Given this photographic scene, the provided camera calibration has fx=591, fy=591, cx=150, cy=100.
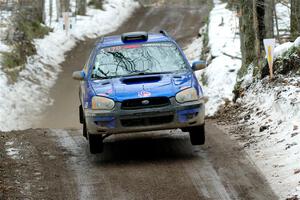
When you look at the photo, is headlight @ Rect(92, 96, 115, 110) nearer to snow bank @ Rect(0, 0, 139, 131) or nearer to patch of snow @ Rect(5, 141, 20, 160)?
patch of snow @ Rect(5, 141, 20, 160)

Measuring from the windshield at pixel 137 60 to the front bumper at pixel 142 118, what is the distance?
3.40ft

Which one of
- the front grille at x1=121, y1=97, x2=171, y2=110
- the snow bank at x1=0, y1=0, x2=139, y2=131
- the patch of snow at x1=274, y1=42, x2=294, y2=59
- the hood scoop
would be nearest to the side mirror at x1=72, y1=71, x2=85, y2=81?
the hood scoop

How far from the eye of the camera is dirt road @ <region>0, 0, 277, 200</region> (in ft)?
23.9

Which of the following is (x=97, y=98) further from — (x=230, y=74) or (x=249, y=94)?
(x=230, y=74)

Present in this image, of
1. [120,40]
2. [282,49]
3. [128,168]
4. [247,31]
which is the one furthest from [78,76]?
[247,31]

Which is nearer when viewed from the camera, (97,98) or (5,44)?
(97,98)

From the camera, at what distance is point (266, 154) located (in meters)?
8.66

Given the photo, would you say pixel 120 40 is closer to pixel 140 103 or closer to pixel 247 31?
pixel 140 103

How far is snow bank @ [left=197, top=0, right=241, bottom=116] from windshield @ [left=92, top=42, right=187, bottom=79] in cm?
521

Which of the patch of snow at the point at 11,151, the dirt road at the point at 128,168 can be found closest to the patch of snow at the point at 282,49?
the dirt road at the point at 128,168

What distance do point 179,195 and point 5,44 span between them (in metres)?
19.6

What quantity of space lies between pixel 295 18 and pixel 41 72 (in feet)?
46.7

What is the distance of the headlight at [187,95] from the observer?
27.9 ft

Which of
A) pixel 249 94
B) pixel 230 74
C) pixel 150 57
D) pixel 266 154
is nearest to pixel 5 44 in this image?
pixel 230 74
